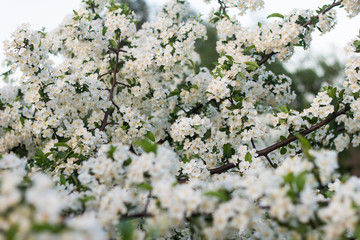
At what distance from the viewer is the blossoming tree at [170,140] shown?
1741 millimetres

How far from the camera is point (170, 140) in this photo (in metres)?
4.79

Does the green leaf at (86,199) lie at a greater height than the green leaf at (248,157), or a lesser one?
lesser

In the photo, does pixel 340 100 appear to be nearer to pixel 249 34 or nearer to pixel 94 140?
pixel 249 34

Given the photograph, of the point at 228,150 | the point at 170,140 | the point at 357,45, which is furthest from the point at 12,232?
the point at 357,45

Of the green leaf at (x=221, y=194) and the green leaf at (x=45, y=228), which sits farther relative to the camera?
the green leaf at (x=221, y=194)

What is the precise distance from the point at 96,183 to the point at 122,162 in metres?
0.24

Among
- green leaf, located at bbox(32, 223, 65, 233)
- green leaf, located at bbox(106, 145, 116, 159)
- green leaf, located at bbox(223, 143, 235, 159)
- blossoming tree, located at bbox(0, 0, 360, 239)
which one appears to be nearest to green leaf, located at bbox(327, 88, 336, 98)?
blossoming tree, located at bbox(0, 0, 360, 239)

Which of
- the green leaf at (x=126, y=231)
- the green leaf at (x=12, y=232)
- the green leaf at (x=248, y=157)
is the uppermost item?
the green leaf at (x=248, y=157)

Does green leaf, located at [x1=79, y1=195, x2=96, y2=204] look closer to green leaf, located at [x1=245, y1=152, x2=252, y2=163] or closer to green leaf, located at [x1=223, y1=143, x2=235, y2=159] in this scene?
green leaf, located at [x1=245, y1=152, x2=252, y2=163]

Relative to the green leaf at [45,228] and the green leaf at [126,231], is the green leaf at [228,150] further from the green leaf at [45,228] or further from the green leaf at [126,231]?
the green leaf at [45,228]

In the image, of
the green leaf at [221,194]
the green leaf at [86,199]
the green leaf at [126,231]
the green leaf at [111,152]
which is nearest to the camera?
the green leaf at [126,231]

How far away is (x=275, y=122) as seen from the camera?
12.2 feet

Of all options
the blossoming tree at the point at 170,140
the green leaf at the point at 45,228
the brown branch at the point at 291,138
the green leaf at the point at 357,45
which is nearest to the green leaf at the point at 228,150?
the blossoming tree at the point at 170,140

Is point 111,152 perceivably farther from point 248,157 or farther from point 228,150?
point 228,150
